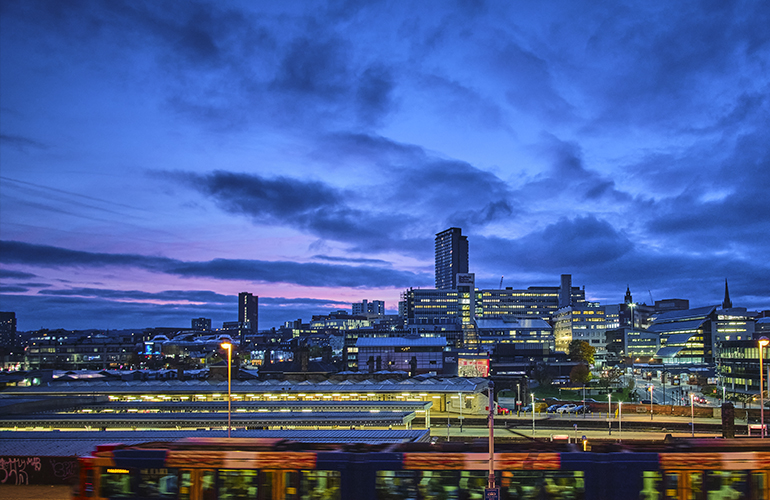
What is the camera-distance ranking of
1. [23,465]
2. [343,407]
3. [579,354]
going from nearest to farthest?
[23,465]
[343,407]
[579,354]

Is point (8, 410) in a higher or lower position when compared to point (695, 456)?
lower

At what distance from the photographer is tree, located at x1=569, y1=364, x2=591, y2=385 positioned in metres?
114

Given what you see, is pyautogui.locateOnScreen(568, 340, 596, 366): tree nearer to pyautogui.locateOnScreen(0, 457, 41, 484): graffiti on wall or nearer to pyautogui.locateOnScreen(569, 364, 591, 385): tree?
pyautogui.locateOnScreen(569, 364, 591, 385): tree

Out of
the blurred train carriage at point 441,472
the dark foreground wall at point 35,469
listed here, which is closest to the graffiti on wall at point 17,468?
the dark foreground wall at point 35,469

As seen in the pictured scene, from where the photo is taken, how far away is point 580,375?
374 feet

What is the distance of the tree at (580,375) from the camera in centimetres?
11369

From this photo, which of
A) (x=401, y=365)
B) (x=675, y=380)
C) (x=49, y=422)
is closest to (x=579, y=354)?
(x=675, y=380)

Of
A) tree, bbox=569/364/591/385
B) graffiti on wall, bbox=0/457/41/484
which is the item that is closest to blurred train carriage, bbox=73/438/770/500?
graffiti on wall, bbox=0/457/41/484

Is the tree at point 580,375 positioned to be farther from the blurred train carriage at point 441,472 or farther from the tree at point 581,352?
the blurred train carriage at point 441,472

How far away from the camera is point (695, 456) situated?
60.6ft

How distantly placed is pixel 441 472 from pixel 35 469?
81.3ft

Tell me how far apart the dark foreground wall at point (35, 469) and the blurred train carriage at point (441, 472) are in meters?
13.5

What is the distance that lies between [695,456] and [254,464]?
1466 centimetres

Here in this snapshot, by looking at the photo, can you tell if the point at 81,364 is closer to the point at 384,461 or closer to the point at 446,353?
the point at 446,353
